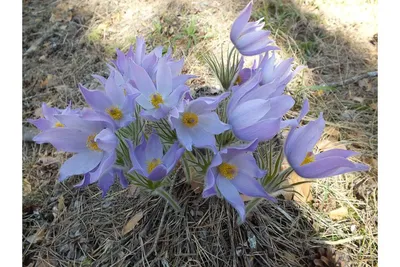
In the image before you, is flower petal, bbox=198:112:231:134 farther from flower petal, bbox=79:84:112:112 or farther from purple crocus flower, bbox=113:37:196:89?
flower petal, bbox=79:84:112:112

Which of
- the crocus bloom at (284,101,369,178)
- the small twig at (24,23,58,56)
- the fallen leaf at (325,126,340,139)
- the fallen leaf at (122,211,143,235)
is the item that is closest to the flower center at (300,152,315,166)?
the crocus bloom at (284,101,369,178)

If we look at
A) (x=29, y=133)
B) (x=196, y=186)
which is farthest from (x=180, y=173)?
(x=29, y=133)

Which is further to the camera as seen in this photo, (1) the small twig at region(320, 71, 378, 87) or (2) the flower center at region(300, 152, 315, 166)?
(1) the small twig at region(320, 71, 378, 87)

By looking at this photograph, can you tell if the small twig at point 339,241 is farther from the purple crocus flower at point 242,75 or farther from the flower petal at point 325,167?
the purple crocus flower at point 242,75

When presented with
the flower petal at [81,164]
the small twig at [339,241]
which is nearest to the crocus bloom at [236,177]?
the flower petal at [81,164]

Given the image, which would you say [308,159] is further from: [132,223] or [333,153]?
[132,223]

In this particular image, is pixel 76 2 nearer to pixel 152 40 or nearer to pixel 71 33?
pixel 71 33
